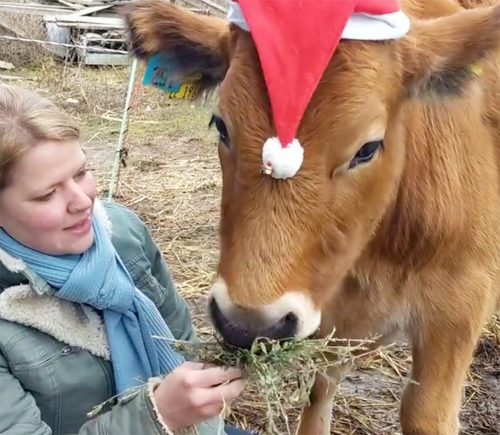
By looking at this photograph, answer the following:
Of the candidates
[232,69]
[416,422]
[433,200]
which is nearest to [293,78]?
[232,69]

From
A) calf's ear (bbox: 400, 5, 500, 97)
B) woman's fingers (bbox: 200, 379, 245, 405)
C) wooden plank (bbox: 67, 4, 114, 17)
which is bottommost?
wooden plank (bbox: 67, 4, 114, 17)

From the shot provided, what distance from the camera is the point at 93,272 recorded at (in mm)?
2584

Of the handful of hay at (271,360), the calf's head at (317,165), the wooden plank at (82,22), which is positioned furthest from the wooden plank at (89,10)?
the handful of hay at (271,360)

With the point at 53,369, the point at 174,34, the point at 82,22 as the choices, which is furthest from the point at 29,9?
the point at 53,369

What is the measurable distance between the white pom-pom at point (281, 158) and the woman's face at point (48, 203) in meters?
0.59

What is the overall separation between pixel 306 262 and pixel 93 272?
0.64 meters

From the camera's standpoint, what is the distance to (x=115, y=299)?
2.67m

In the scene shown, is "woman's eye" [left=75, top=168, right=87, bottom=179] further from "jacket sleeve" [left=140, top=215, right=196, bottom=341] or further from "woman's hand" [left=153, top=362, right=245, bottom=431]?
"woman's hand" [left=153, top=362, right=245, bottom=431]

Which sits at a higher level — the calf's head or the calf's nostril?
the calf's head

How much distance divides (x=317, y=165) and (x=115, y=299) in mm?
759

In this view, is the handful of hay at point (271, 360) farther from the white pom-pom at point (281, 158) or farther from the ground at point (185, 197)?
the ground at point (185, 197)

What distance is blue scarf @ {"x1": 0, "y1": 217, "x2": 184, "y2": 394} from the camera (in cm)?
254

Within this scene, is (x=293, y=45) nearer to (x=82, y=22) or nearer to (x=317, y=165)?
(x=317, y=165)

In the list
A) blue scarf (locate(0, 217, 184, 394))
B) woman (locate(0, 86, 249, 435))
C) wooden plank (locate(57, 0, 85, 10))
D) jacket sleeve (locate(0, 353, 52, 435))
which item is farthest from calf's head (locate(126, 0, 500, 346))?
wooden plank (locate(57, 0, 85, 10))
